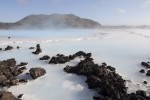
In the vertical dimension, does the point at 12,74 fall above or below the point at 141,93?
above

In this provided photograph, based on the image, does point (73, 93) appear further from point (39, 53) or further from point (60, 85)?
point (39, 53)

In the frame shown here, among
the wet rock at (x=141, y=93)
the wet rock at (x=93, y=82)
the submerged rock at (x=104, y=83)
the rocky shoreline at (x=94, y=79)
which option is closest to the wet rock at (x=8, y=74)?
the rocky shoreline at (x=94, y=79)

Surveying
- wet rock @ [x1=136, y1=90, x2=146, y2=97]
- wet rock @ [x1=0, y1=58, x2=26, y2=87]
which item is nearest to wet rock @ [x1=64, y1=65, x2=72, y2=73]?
wet rock @ [x1=0, y1=58, x2=26, y2=87]

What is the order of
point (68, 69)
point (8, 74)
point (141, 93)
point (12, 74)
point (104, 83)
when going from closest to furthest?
point (141, 93) → point (104, 83) → point (8, 74) → point (12, 74) → point (68, 69)

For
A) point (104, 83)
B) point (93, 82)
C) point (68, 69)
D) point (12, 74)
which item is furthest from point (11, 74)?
point (104, 83)

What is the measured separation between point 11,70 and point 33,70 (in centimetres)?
121

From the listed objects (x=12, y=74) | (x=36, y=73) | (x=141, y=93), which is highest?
(x=36, y=73)

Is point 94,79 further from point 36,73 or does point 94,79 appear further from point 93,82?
point 36,73

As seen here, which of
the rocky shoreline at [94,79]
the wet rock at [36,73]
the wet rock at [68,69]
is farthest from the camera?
the wet rock at [68,69]

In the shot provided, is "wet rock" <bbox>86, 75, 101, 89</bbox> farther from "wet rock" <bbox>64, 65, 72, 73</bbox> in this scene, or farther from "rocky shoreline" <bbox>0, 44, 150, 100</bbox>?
"wet rock" <bbox>64, 65, 72, 73</bbox>

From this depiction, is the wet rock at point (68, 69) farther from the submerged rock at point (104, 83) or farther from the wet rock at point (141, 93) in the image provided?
the wet rock at point (141, 93)

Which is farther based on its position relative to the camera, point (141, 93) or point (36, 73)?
point (36, 73)

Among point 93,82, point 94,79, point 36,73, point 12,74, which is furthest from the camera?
point 12,74

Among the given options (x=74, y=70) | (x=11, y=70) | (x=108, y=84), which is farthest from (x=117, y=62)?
(x=11, y=70)
